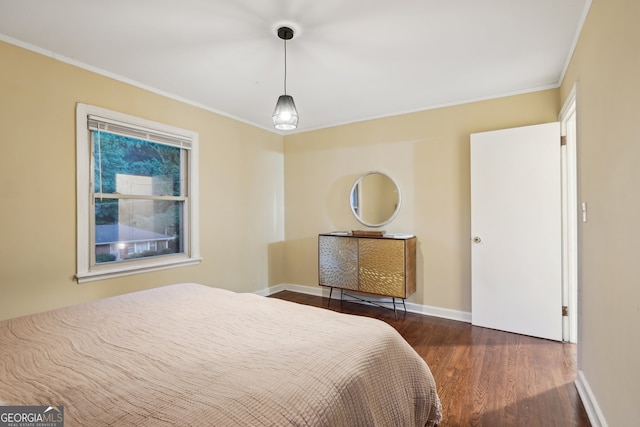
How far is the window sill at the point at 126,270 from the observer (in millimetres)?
2408

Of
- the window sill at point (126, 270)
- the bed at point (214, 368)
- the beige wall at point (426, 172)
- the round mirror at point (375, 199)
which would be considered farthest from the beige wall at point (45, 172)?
the round mirror at point (375, 199)

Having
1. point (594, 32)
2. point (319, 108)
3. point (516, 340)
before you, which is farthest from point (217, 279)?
point (594, 32)

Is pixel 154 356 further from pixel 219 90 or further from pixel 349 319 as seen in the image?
pixel 219 90

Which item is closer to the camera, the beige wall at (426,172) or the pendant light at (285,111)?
the pendant light at (285,111)

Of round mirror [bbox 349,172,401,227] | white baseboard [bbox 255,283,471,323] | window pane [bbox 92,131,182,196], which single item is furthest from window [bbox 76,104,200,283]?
round mirror [bbox 349,172,401,227]

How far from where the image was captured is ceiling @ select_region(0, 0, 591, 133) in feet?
5.82

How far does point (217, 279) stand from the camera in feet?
11.4

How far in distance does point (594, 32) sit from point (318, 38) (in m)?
1.61

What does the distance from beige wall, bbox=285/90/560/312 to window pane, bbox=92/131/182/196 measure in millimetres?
1824

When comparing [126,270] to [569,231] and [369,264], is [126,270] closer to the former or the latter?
[369,264]

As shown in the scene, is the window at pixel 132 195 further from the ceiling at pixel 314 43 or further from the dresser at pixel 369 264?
the dresser at pixel 369 264

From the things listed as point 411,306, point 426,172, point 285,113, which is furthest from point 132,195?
point 411,306

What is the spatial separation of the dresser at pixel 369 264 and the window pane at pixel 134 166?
185cm

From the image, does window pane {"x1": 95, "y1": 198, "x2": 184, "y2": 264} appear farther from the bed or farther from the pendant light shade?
the pendant light shade
